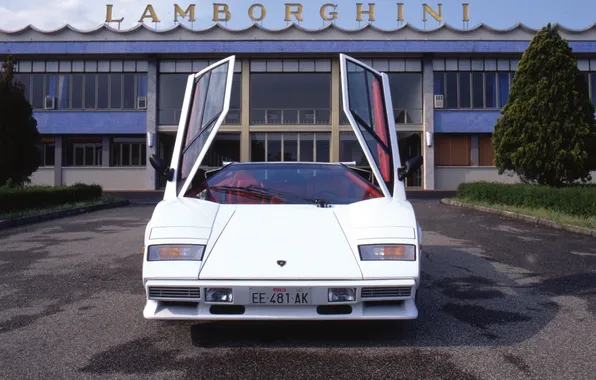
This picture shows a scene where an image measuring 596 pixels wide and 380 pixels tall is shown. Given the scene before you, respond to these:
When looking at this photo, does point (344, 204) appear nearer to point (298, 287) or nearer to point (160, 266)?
point (298, 287)

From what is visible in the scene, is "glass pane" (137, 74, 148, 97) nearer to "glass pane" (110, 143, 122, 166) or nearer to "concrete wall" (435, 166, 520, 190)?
"glass pane" (110, 143, 122, 166)

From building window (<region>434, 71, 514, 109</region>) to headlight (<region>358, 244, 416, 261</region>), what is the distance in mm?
24253

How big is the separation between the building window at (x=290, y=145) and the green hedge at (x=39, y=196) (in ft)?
34.6

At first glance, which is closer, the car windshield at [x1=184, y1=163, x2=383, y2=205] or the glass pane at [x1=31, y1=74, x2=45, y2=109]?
the car windshield at [x1=184, y1=163, x2=383, y2=205]

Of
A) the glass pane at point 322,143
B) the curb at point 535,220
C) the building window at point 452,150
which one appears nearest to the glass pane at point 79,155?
the glass pane at point 322,143

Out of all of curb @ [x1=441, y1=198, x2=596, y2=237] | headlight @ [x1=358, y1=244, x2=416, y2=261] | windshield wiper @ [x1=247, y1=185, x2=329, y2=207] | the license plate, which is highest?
windshield wiper @ [x1=247, y1=185, x2=329, y2=207]

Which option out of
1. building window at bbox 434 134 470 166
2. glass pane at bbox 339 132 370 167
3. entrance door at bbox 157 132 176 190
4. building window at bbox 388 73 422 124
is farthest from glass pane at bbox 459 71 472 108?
entrance door at bbox 157 132 176 190

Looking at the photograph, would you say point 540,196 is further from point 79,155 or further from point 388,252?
point 79,155

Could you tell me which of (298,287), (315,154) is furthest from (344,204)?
(315,154)

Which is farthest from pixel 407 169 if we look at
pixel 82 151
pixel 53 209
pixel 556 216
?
pixel 82 151

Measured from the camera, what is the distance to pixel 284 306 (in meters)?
3.06

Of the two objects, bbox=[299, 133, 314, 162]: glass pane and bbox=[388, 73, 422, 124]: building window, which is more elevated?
bbox=[388, 73, 422, 124]: building window

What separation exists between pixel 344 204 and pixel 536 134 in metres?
11.9

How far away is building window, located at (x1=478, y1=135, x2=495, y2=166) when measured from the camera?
25609mm
